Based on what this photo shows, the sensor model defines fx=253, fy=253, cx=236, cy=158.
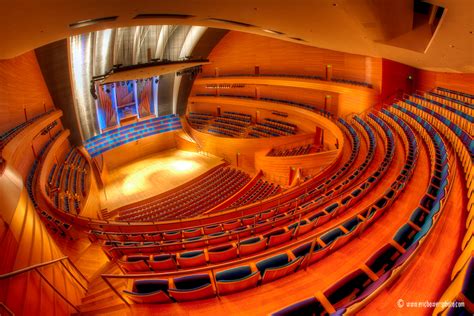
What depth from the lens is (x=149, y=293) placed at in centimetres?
195

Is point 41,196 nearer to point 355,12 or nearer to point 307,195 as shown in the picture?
point 307,195

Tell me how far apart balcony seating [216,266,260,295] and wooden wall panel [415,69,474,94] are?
311 inches

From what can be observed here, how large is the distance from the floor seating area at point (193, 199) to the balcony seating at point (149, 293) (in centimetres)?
526

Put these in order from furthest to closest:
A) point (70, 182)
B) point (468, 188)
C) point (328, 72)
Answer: point (328, 72) → point (70, 182) → point (468, 188)

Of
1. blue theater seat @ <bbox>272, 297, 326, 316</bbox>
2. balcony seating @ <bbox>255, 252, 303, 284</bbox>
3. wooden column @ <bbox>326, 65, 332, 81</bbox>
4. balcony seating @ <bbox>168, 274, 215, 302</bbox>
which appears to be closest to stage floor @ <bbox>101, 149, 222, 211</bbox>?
wooden column @ <bbox>326, 65, 332, 81</bbox>

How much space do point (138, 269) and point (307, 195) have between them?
3.12 m

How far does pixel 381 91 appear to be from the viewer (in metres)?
7.90

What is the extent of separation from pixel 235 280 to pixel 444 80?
8.69 meters

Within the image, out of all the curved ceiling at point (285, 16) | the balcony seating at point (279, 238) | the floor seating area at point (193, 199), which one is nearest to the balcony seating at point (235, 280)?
the balcony seating at point (279, 238)

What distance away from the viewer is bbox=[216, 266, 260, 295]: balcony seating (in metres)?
1.93

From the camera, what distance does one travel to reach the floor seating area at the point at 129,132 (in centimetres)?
1124

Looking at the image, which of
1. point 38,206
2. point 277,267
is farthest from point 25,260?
point 38,206

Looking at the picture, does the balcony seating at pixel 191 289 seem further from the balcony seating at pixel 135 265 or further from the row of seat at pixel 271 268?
the balcony seating at pixel 135 265

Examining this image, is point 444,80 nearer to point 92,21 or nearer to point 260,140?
point 260,140
